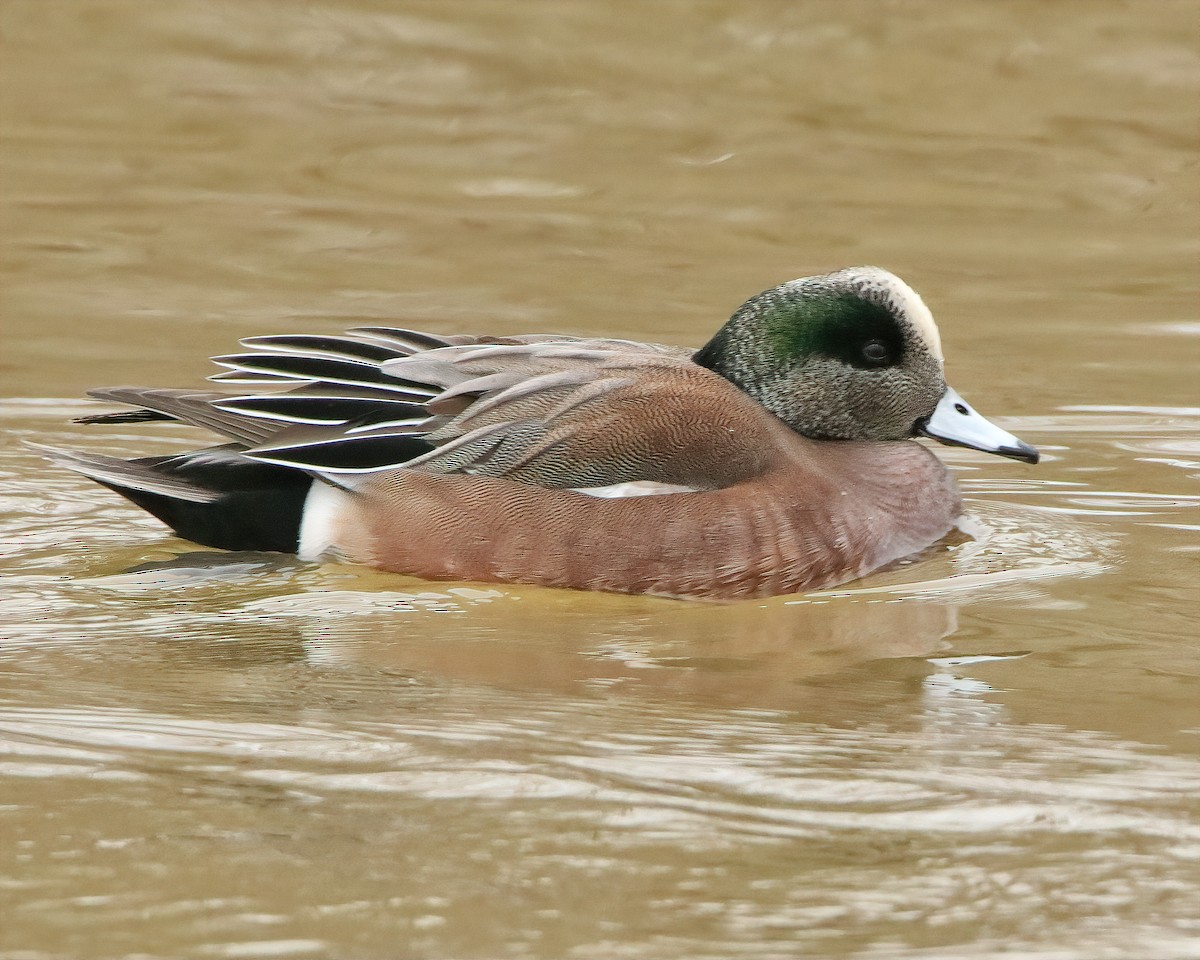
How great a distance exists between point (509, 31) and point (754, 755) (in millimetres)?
8863

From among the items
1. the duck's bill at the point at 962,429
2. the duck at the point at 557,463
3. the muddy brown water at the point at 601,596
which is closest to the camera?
the muddy brown water at the point at 601,596

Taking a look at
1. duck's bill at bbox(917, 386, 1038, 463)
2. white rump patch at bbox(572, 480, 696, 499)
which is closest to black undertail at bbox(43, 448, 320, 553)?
white rump patch at bbox(572, 480, 696, 499)

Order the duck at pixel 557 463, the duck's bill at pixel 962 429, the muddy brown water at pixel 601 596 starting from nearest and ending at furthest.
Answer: the muddy brown water at pixel 601 596
the duck at pixel 557 463
the duck's bill at pixel 962 429

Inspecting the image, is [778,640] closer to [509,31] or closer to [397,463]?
[397,463]

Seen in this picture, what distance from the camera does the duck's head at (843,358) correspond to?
589cm

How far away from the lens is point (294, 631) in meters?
5.05

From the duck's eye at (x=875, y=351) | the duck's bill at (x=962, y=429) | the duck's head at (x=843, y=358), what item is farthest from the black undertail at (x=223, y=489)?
the duck's bill at (x=962, y=429)

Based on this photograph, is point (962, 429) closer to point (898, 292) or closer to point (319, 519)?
point (898, 292)

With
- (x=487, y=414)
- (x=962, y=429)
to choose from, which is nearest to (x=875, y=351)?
(x=962, y=429)

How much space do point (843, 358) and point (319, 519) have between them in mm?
1568

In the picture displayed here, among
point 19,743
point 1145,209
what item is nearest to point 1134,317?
point 1145,209

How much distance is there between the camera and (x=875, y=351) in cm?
594

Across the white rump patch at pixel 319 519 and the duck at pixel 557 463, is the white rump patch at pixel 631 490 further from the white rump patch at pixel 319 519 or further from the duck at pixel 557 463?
the white rump patch at pixel 319 519

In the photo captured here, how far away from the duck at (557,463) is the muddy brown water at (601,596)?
4.3 inches
